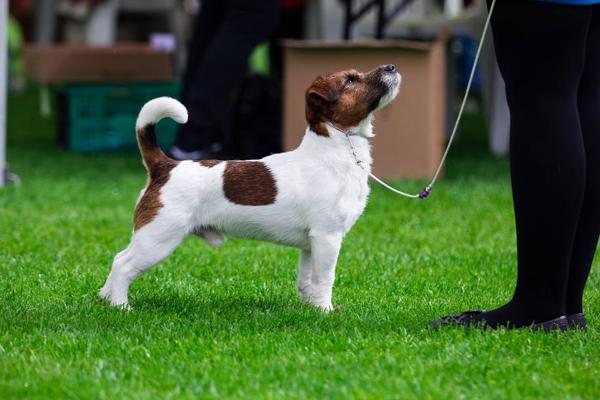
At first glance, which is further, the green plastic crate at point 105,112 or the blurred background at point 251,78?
the green plastic crate at point 105,112

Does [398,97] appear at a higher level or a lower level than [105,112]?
higher

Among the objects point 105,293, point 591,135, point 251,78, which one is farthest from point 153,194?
point 251,78

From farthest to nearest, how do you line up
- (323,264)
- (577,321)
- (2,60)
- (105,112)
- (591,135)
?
(105,112)
(2,60)
(323,264)
(577,321)
(591,135)

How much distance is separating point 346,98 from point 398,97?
9.85 ft

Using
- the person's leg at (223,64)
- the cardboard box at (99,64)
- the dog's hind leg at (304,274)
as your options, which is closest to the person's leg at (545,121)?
the dog's hind leg at (304,274)

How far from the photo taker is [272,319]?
333cm

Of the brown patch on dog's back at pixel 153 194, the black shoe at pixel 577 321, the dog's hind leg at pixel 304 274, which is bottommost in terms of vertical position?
the dog's hind leg at pixel 304 274

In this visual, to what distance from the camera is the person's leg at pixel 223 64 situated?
6.38m

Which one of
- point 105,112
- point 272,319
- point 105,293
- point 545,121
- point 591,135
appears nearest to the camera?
point 545,121

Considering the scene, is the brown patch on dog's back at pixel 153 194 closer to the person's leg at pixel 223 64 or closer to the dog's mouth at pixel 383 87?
the dog's mouth at pixel 383 87

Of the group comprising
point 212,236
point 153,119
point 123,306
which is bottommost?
point 123,306

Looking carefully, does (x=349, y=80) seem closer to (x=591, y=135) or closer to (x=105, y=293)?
(x=591, y=135)

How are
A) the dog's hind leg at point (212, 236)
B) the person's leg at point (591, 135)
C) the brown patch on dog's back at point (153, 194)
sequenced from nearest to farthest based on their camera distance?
the person's leg at point (591, 135) < the brown patch on dog's back at point (153, 194) < the dog's hind leg at point (212, 236)

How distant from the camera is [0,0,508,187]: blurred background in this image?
6445 millimetres
